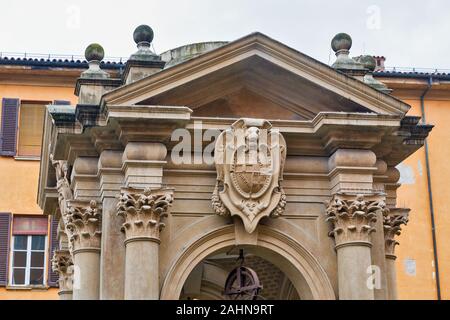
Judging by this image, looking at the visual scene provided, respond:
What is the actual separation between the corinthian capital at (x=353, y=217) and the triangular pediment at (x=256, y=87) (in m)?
1.56

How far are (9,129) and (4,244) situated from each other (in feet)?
12.3

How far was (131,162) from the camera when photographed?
19.2 m

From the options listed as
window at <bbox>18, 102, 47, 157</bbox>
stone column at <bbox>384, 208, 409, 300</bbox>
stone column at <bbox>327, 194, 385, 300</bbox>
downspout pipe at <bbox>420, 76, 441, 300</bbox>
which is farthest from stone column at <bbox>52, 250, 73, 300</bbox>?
downspout pipe at <bbox>420, 76, 441, 300</bbox>

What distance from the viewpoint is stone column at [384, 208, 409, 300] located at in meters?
20.6

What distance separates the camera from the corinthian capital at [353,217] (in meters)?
19.4

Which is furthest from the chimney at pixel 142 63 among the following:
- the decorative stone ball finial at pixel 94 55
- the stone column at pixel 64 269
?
the stone column at pixel 64 269

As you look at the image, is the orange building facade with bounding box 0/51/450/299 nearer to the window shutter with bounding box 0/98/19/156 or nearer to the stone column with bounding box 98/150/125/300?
the window shutter with bounding box 0/98/19/156

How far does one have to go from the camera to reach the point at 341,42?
69.0 feet

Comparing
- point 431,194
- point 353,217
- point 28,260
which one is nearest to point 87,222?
point 353,217

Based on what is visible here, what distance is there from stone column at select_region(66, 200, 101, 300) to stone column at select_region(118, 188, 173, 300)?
0.86 meters

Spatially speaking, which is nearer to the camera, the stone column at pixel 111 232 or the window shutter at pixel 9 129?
the stone column at pixel 111 232

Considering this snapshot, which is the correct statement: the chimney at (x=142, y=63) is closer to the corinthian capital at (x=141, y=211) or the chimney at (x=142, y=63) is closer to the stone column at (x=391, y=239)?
the corinthian capital at (x=141, y=211)
